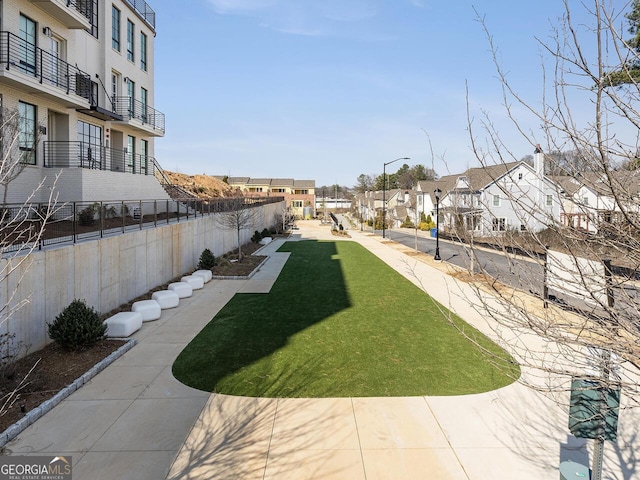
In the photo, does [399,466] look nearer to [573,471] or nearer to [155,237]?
[573,471]

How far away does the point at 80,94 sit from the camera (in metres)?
19.8

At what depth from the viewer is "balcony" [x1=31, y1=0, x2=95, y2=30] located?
16.8 m

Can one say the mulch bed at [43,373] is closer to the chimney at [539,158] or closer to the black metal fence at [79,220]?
the black metal fence at [79,220]

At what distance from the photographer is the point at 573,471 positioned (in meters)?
3.87

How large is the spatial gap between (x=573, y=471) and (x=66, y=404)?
735 cm

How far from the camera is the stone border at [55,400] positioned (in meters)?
6.23

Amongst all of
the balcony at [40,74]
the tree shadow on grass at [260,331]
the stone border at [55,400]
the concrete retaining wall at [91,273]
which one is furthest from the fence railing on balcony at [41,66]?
the stone border at [55,400]

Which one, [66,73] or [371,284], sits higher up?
[66,73]

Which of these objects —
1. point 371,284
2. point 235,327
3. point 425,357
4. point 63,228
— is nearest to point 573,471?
point 425,357

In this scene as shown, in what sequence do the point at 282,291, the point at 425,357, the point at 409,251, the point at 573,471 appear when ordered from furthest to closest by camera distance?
the point at 409,251 < the point at 282,291 < the point at 425,357 < the point at 573,471

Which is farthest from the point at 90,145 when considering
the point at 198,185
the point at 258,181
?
the point at 258,181

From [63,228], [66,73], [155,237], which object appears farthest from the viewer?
[66,73]

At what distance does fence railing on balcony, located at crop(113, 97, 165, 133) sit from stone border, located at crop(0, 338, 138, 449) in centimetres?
1808

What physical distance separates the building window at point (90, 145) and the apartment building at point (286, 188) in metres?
72.7
